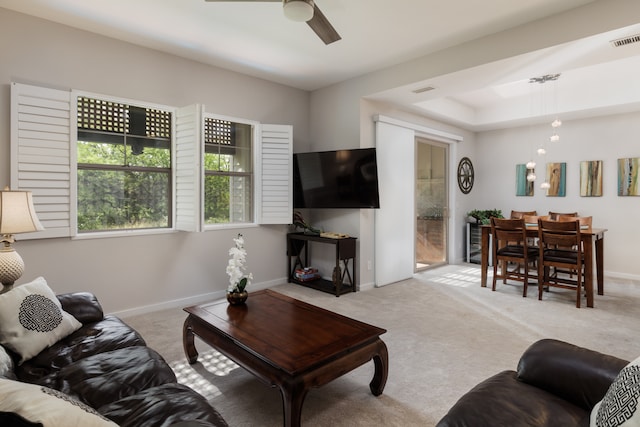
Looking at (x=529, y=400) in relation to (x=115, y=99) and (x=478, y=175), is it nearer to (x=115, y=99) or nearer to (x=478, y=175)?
(x=115, y=99)

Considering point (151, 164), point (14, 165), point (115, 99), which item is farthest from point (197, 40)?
point (14, 165)

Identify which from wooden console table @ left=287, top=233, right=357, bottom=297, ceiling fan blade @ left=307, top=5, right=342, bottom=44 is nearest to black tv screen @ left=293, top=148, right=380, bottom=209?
wooden console table @ left=287, top=233, right=357, bottom=297

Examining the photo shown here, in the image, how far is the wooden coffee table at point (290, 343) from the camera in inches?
69.9

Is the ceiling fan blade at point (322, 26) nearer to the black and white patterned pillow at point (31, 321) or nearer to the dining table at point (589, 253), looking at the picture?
the black and white patterned pillow at point (31, 321)

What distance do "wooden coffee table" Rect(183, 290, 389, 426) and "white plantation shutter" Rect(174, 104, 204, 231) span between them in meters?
1.43

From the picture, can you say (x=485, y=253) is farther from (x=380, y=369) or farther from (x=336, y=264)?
(x=380, y=369)

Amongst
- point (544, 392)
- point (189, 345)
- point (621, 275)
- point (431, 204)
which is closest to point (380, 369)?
point (544, 392)

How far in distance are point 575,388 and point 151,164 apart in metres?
4.06

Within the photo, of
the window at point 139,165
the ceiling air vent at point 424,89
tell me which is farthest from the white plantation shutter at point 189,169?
the ceiling air vent at point 424,89

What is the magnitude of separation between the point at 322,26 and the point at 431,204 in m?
4.43

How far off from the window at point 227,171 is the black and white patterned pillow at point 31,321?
232 cm

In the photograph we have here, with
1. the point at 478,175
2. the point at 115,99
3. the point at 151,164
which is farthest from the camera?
the point at 478,175

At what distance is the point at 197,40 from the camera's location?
360 cm

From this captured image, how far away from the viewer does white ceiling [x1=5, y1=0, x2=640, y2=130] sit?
296 centimetres
